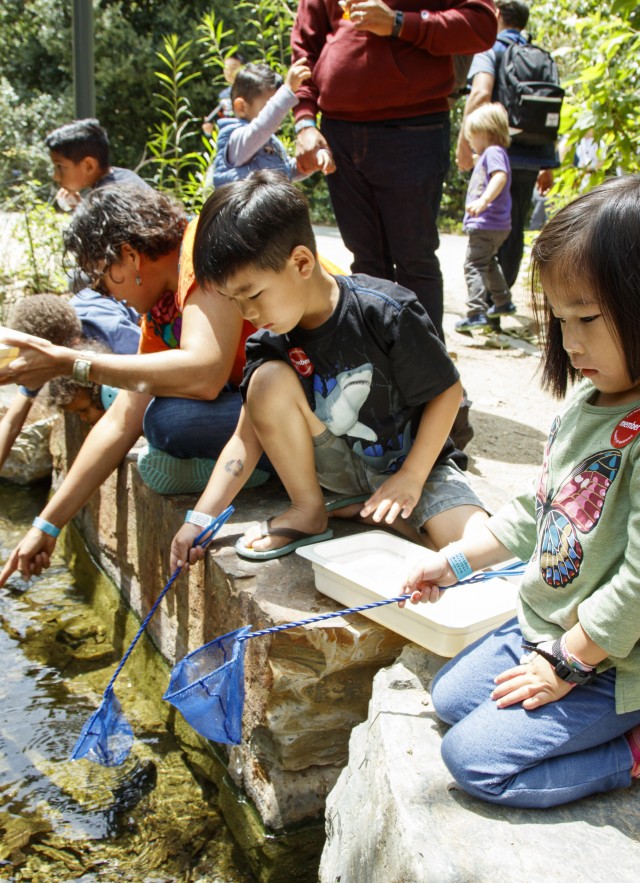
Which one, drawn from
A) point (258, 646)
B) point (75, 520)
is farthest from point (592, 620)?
point (75, 520)

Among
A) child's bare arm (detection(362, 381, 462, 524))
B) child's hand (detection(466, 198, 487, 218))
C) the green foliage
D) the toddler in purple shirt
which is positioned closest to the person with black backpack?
the toddler in purple shirt

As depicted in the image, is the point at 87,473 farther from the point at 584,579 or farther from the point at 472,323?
the point at 472,323

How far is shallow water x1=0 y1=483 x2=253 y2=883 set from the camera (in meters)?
1.90

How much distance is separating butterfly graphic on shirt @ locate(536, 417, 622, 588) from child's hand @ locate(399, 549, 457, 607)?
0.71 feet

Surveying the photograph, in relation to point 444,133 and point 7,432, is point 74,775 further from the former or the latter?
point 444,133

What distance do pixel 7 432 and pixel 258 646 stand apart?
152 centimetres

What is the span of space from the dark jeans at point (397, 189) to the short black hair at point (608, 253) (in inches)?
68.2

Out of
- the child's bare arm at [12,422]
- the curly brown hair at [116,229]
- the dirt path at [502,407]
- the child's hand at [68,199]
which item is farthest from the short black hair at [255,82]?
the child's bare arm at [12,422]

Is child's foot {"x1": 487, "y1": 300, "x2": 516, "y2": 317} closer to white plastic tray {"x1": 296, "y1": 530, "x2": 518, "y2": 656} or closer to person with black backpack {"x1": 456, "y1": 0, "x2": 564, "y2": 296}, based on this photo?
person with black backpack {"x1": 456, "y1": 0, "x2": 564, "y2": 296}

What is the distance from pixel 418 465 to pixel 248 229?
67 cm

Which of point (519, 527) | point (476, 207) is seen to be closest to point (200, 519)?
point (519, 527)

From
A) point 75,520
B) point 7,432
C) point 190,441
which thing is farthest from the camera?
point 75,520

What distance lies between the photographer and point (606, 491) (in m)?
1.39

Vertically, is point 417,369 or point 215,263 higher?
point 215,263
